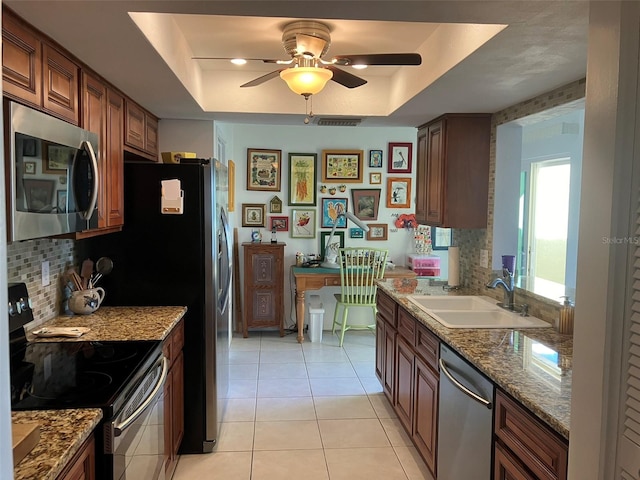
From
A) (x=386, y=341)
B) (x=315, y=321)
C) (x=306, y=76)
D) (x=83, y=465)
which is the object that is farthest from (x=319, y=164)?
(x=83, y=465)

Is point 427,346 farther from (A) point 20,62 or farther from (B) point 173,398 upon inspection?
(A) point 20,62

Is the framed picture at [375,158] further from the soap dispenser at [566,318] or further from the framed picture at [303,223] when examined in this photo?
the soap dispenser at [566,318]

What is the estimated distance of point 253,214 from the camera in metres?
5.49

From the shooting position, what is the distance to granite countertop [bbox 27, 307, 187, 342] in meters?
2.26

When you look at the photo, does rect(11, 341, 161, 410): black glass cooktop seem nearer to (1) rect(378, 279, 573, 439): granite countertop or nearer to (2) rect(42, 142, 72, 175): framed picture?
(2) rect(42, 142, 72, 175): framed picture

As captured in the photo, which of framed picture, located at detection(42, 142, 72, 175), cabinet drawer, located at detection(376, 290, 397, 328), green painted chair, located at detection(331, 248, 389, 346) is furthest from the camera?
green painted chair, located at detection(331, 248, 389, 346)

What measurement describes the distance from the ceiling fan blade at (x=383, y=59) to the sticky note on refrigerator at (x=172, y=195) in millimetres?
1182

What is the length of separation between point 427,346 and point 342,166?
3.26 meters

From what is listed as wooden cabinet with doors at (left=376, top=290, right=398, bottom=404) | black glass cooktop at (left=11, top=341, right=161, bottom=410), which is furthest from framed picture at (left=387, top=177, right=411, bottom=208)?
black glass cooktop at (left=11, top=341, right=161, bottom=410)

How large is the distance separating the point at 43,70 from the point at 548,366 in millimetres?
2202

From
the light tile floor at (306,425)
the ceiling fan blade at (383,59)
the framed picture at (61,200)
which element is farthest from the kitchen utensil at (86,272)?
the ceiling fan blade at (383,59)

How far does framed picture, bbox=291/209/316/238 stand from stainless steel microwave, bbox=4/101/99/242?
3513mm

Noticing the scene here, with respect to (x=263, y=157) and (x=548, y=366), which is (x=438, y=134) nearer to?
(x=548, y=366)

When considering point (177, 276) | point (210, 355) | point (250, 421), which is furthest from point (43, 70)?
point (250, 421)
